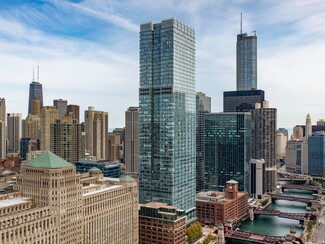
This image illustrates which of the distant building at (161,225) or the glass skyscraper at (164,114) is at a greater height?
the glass skyscraper at (164,114)

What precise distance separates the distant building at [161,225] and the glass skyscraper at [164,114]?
75.3 ft

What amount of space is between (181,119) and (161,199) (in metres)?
43.1

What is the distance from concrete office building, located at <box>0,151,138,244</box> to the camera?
10506 cm

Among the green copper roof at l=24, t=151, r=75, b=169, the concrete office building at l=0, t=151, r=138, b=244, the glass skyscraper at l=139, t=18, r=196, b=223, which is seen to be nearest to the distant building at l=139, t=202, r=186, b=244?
the concrete office building at l=0, t=151, r=138, b=244

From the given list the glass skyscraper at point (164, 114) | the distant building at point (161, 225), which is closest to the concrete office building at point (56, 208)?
the distant building at point (161, 225)

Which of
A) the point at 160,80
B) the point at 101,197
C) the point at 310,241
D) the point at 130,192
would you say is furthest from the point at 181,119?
the point at 310,241

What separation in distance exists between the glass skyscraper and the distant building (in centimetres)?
2295

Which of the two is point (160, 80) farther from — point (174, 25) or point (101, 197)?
point (101, 197)

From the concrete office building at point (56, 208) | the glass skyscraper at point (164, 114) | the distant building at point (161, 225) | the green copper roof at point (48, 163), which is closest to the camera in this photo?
the concrete office building at point (56, 208)

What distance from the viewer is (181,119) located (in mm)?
194750

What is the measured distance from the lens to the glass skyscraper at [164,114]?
187250mm

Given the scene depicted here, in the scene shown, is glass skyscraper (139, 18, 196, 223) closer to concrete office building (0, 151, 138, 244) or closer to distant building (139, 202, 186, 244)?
distant building (139, 202, 186, 244)

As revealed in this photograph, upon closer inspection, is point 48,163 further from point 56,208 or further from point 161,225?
point 161,225

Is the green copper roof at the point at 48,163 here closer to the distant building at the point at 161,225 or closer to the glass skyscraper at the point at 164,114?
the distant building at the point at 161,225
